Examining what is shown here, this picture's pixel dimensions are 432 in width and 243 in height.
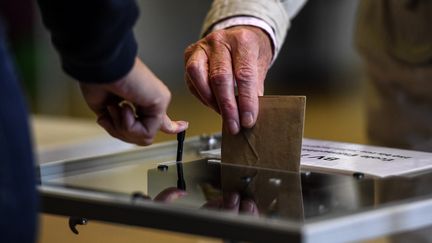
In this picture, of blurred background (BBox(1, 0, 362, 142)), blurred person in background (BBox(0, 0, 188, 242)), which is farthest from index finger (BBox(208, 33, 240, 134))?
blurred background (BBox(1, 0, 362, 142))

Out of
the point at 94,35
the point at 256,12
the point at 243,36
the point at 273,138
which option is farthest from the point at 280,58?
the point at 94,35

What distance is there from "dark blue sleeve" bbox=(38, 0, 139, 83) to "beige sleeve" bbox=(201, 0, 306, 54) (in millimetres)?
599

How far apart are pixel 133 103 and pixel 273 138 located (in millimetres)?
240

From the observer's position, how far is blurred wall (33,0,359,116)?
5133 millimetres

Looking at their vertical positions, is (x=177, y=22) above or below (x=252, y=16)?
below

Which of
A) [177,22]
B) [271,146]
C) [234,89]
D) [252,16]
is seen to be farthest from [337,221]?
[177,22]

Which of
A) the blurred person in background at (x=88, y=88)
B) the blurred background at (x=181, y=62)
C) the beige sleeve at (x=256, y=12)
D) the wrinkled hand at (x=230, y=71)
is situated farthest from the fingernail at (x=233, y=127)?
the blurred background at (x=181, y=62)

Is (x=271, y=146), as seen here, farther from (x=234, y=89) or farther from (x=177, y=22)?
(x=177, y=22)

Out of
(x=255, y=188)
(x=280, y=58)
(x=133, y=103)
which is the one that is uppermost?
(x=133, y=103)

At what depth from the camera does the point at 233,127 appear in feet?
3.66

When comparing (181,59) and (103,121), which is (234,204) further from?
(181,59)

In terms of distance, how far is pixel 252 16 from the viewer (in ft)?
4.55

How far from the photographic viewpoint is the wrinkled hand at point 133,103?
834 mm

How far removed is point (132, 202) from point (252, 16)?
23.1 inches
